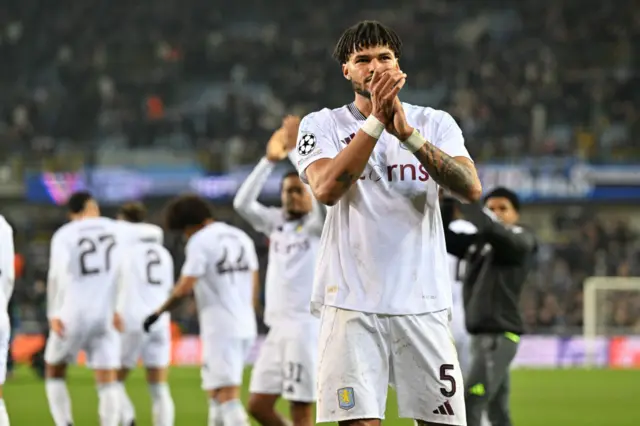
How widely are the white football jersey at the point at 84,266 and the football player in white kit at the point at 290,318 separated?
2108 millimetres

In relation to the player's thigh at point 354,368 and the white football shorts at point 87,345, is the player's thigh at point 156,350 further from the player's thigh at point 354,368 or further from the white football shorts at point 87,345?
the player's thigh at point 354,368

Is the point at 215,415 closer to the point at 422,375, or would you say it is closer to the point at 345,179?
the point at 422,375

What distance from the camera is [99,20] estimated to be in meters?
30.9

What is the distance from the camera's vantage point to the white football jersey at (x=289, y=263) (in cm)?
849

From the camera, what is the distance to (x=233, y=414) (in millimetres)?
8844

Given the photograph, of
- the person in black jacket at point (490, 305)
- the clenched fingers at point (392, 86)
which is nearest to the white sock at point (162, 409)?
the person in black jacket at point (490, 305)

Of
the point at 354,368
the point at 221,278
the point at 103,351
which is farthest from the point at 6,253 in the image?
the point at 103,351

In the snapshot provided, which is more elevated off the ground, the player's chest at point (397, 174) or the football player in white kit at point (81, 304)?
the player's chest at point (397, 174)

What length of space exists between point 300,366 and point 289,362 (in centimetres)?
9

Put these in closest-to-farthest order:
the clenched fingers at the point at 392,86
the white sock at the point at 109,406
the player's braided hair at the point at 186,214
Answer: the clenched fingers at the point at 392,86
the player's braided hair at the point at 186,214
the white sock at the point at 109,406

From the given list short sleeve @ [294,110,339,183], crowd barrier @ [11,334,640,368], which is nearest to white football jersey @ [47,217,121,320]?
short sleeve @ [294,110,339,183]

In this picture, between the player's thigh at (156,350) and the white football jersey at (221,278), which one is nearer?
the white football jersey at (221,278)

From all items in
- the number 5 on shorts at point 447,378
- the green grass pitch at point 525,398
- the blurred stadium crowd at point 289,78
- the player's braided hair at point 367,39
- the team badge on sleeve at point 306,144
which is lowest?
the green grass pitch at point 525,398

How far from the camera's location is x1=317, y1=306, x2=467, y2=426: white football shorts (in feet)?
14.6
